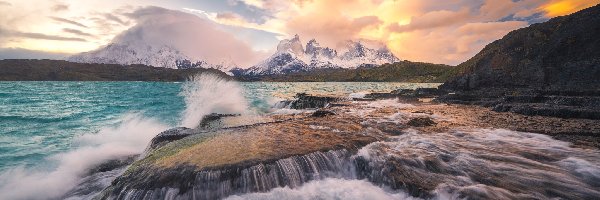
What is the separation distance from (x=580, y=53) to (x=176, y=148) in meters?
32.5

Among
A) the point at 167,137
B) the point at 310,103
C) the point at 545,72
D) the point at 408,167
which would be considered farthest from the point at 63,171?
the point at 545,72

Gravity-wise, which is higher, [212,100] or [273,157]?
[273,157]

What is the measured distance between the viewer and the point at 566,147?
39.9 ft

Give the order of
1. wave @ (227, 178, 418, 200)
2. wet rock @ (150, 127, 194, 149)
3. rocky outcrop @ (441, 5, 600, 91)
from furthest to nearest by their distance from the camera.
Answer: rocky outcrop @ (441, 5, 600, 91), wet rock @ (150, 127, 194, 149), wave @ (227, 178, 418, 200)

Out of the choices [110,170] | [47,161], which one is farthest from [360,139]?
[47,161]

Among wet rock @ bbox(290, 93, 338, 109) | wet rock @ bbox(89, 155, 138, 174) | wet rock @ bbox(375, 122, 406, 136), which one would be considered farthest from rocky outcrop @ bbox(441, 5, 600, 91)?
wet rock @ bbox(89, 155, 138, 174)

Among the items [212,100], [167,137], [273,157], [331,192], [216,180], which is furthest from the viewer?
[212,100]

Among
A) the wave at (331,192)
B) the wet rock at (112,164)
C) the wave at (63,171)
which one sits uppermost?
the wave at (331,192)

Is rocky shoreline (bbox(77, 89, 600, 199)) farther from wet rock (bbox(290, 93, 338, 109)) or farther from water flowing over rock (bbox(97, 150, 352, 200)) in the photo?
wet rock (bbox(290, 93, 338, 109))

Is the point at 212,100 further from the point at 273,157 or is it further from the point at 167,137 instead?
the point at 273,157

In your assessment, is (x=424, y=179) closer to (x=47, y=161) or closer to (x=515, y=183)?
(x=515, y=183)

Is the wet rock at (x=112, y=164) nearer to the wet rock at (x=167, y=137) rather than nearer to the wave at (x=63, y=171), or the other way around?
the wave at (x=63, y=171)

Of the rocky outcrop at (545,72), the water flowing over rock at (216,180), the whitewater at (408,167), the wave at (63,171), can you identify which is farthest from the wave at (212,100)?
the rocky outcrop at (545,72)

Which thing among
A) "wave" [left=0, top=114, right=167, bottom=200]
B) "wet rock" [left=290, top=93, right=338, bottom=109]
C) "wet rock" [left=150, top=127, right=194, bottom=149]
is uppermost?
"wet rock" [left=150, top=127, right=194, bottom=149]
